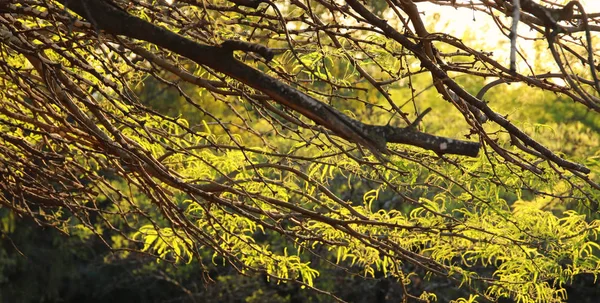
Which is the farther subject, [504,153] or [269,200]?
[269,200]

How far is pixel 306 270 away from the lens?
3926 mm

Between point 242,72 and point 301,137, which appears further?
point 301,137

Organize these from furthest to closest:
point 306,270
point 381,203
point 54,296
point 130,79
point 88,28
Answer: point 54,296, point 381,203, point 130,79, point 306,270, point 88,28

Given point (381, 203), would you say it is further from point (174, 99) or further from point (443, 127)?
point (174, 99)

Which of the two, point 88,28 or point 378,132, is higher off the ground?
point 88,28


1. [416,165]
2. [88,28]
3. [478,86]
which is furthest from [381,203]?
[88,28]

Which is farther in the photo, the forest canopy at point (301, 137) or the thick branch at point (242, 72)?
the forest canopy at point (301, 137)

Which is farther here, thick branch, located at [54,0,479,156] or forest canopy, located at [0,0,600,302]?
forest canopy, located at [0,0,600,302]

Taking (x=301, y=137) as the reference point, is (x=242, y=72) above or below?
below

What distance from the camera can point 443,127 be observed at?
39.1 feet

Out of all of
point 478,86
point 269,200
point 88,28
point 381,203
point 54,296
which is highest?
point 478,86

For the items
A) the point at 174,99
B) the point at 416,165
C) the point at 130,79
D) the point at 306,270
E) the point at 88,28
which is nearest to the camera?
the point at 88,28

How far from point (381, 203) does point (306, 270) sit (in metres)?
7.56

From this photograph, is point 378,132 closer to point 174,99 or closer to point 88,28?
point 88,28
